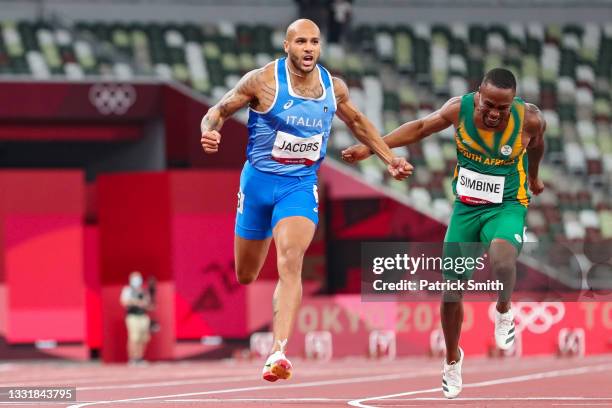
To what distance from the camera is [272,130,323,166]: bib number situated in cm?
1016

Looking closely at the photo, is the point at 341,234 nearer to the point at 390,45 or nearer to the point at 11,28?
the point at 390,45

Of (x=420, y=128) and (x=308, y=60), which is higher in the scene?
(x=308, y=60)

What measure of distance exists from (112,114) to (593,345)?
9.43m

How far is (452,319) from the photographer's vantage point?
34.6 ft

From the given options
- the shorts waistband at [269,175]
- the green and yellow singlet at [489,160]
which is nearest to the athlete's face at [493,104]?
the green and yellow singlet at [489,160]

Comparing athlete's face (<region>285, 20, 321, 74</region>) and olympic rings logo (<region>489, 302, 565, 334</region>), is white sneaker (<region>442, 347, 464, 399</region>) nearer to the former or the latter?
athlete's face (<region>285, 20, 321, 74</region>)

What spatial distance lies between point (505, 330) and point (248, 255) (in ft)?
6.67

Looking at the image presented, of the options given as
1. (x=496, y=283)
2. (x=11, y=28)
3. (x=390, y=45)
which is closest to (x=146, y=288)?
(x=11, y=28)

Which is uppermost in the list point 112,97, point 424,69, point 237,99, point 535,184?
point 424,69

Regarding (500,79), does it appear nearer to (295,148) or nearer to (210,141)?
(295,148)

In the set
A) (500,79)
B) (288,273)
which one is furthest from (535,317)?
(288,273)

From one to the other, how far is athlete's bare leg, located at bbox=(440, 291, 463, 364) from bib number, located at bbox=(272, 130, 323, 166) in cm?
148

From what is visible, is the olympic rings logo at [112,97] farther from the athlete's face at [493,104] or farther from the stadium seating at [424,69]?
the athlete's face at [493,104]

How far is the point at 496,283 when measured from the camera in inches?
414
